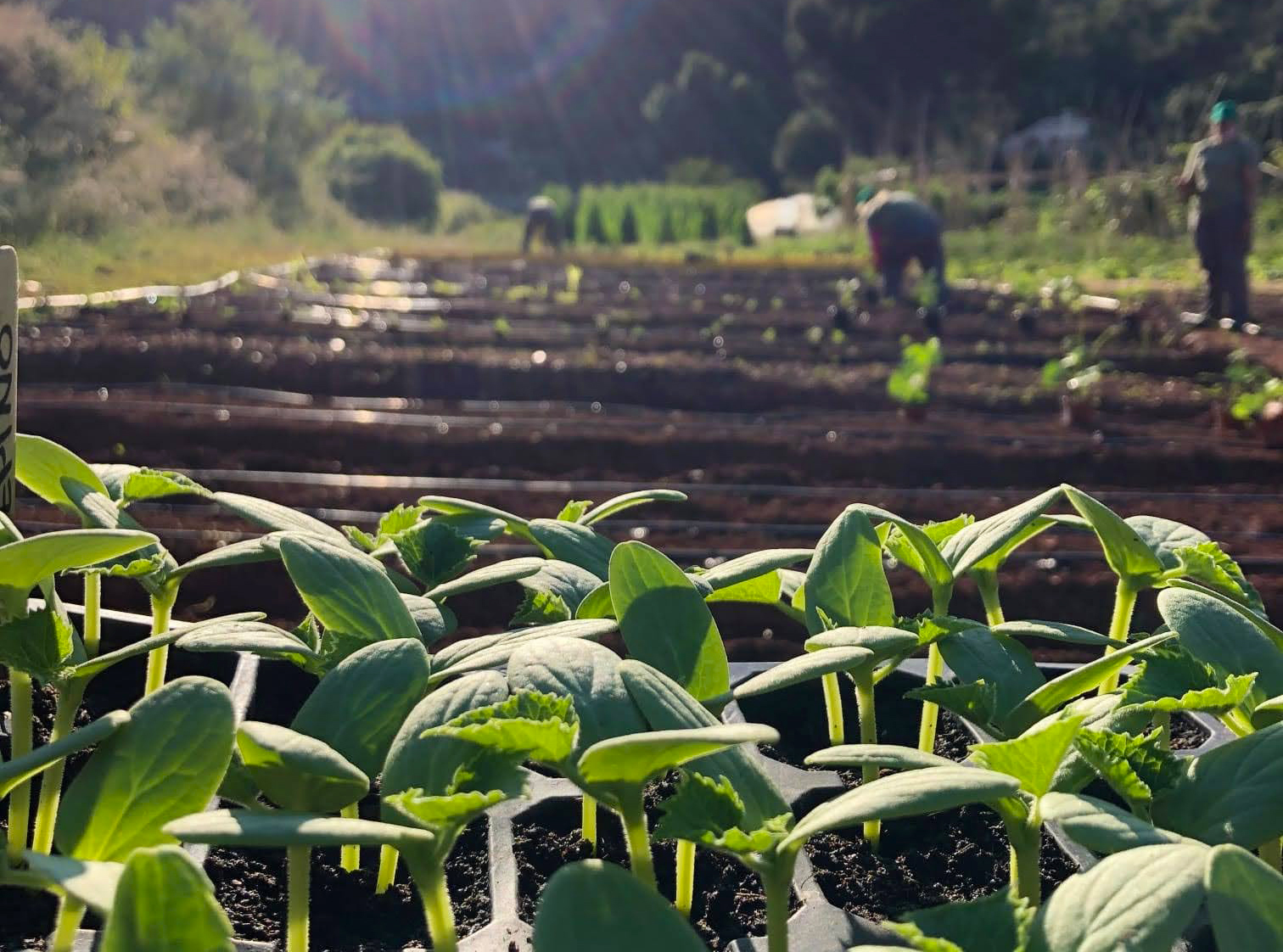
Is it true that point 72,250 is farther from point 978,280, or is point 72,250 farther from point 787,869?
point 787,869

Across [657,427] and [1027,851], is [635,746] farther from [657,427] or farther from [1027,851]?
[657,427]

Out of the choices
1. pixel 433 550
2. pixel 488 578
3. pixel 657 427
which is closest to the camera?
pixel 488 578

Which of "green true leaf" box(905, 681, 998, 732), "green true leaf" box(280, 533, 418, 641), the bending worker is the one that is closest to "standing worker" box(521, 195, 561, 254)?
the bending worker

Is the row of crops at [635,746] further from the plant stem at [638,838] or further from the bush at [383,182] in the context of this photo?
the bush at [383,182]

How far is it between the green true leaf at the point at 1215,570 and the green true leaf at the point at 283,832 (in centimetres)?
67

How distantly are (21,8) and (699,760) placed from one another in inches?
615

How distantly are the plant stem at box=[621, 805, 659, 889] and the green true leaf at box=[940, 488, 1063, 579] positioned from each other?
39 centimetres

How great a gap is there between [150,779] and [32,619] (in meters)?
0.23

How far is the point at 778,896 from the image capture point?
70cm

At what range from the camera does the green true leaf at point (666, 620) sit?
89 centimetres

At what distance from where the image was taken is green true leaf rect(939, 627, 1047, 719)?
0.90 m

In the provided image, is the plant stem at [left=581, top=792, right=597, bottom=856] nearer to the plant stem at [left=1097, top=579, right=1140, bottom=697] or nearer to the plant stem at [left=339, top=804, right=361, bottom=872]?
the plant stem at [left=339, top=804, right=361, bottom=872]

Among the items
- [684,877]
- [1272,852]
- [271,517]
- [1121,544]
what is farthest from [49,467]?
[1272,852]

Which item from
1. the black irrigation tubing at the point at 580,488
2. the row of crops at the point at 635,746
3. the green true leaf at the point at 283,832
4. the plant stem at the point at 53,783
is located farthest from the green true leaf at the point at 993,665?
the black irrigation tubing at the point at 580,488
